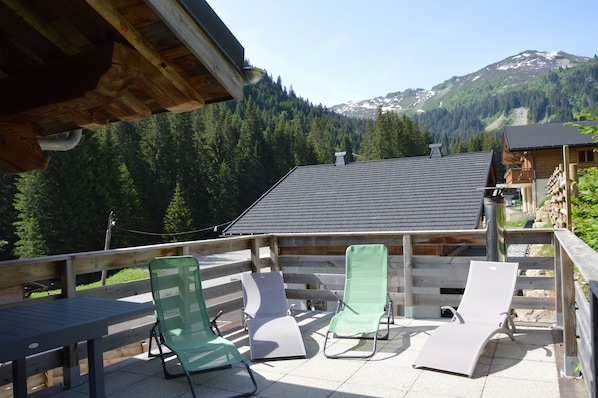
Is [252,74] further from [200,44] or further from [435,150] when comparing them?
[435,150]

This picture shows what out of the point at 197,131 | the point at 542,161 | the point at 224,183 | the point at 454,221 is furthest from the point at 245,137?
the point at 454,221

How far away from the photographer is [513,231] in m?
5.17

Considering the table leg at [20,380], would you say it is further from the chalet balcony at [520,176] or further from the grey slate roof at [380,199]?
the chalet balcony at [520,176]

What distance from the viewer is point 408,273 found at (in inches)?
224

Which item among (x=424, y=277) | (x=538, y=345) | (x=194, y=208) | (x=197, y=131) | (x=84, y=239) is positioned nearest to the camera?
(x=538, y=345)

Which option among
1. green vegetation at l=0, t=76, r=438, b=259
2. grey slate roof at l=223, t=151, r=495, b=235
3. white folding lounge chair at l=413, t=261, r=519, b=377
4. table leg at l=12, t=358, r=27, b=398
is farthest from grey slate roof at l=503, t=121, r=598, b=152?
table leg at l=12, t=358, r=27, b=398

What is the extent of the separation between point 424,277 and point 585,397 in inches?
102

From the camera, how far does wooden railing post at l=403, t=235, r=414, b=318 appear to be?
18.6 feet

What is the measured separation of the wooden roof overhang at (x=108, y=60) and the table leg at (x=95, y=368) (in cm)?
136

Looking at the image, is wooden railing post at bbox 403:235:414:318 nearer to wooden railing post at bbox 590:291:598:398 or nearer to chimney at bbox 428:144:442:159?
wooden railing post at bbox 590:291:598:398

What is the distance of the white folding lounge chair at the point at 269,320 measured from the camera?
4.44 m

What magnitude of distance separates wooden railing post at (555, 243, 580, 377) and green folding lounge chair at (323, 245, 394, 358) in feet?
5.55

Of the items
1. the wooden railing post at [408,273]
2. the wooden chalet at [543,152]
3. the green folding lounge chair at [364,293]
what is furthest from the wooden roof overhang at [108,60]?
the wooden chalet at [543,152]

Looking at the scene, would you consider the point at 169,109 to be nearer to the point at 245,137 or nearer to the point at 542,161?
the point at 542,161
